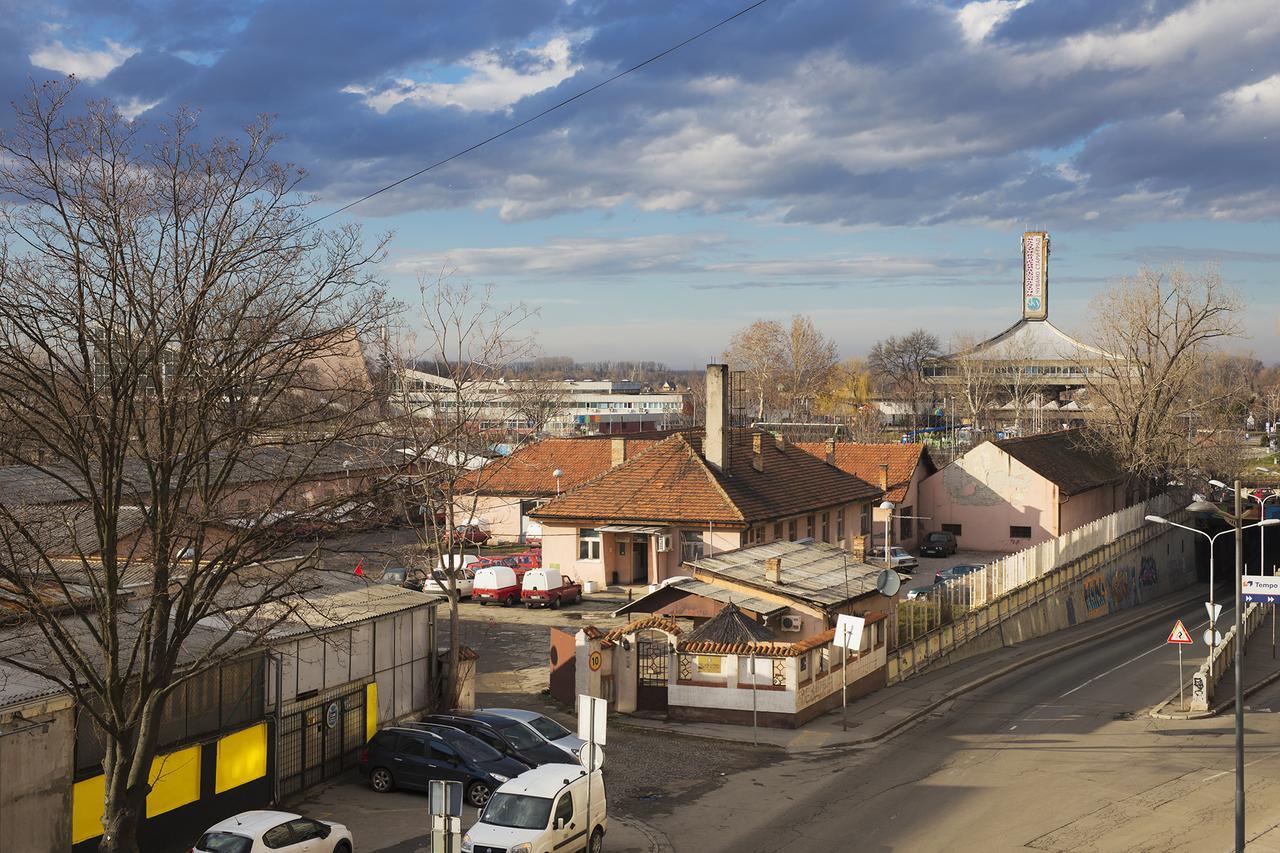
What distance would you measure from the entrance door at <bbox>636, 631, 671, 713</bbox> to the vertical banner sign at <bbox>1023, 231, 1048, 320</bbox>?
111 metres

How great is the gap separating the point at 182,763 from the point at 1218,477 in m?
75.1

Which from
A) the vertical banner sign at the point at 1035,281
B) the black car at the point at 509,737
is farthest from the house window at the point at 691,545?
the vertical banner sign at the point at 1035,281

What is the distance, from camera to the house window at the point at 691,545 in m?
45.7

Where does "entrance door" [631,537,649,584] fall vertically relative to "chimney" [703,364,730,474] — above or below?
below

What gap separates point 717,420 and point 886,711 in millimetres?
20311

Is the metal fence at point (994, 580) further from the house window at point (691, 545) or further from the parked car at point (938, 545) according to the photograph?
the house window at point (691, 545)

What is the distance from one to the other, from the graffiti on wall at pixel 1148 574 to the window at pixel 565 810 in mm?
49073

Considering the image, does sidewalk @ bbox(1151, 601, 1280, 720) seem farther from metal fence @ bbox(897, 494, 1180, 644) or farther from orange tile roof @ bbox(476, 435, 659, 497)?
orange tile roof @ bbox(476, 435, 659, 497)

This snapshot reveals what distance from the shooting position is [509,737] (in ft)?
75.6

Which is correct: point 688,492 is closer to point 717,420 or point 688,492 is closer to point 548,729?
point 717,420

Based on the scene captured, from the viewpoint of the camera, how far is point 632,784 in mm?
23141

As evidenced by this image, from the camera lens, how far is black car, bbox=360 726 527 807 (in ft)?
71.1

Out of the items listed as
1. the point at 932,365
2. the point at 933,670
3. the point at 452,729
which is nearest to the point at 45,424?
the point at 452,729

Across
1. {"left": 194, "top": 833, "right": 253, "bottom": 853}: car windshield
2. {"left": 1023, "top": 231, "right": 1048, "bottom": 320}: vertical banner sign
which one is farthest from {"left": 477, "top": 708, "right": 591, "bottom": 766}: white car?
{"left": 1023, "top": 231, "right": 1048, "bottom": 320}: vertical banner sign
